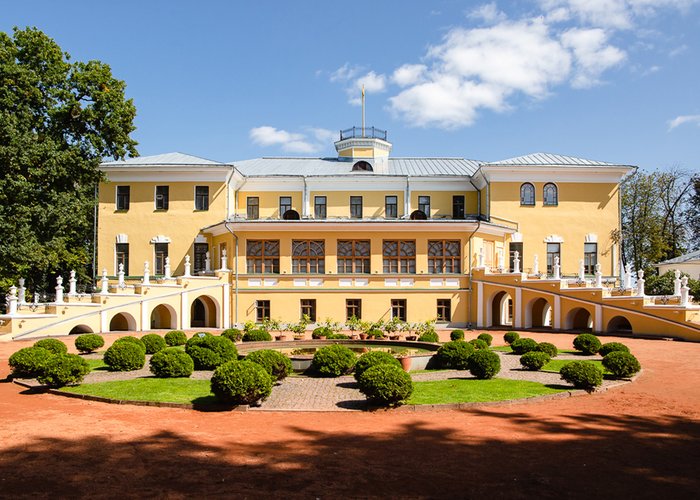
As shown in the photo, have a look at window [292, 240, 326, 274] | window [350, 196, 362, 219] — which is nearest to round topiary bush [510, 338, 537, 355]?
window [292, 240, 326, 274]

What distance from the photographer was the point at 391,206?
1647 inches

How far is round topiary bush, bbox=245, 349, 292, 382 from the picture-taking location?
607 inches

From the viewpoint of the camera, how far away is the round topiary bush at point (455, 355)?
18984 mm

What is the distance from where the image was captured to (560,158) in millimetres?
40938

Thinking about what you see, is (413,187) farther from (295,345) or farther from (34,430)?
(34,430)

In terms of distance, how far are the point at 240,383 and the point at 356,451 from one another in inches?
152

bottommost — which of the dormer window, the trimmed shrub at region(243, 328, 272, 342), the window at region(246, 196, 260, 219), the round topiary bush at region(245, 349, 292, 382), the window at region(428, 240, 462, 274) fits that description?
the trimmed shrub at region(243, 328, 272, 342)

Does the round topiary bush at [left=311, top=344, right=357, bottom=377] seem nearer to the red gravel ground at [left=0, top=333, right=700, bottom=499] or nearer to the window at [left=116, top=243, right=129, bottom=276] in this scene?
the red gravel ground at [left=0, top=333, right=700, bottom=499]

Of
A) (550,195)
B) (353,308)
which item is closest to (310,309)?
(353,308)

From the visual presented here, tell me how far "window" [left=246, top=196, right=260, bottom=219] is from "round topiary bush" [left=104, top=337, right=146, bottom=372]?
23.7m

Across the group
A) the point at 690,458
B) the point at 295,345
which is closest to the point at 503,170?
the point at 295,345

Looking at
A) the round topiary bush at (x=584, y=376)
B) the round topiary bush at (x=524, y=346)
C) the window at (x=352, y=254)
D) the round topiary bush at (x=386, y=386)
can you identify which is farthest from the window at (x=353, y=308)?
the round topiary bush at (x=386, y=386)

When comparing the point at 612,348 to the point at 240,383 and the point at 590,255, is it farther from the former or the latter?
the point at 590,255

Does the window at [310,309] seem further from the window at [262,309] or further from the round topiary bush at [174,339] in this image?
the round topiary bush at [174,339]
